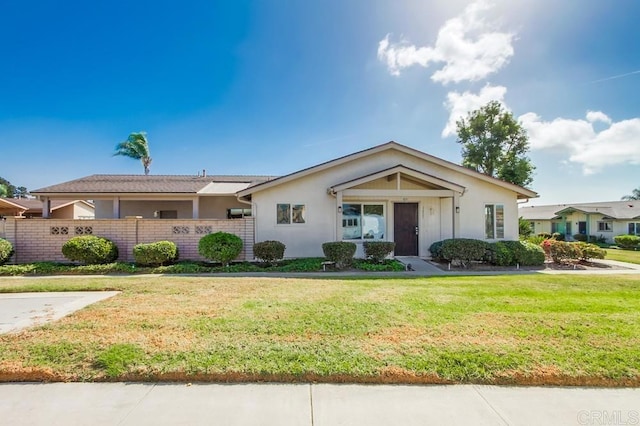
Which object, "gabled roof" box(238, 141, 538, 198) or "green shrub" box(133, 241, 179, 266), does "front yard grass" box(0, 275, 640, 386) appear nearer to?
"green shrub" box(133, 241, 179, 266)

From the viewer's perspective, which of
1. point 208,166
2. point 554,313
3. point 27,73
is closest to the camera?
point 554,313

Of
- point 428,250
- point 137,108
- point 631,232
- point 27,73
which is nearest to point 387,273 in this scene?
point 428,250

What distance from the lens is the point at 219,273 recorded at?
30.3 ft

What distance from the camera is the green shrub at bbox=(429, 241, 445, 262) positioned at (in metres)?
11.3

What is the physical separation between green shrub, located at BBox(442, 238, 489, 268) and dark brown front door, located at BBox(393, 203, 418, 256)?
5.95 ft

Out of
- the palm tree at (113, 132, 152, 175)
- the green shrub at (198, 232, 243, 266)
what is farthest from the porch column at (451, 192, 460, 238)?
the palm tree at (113, 132, 152, 175)

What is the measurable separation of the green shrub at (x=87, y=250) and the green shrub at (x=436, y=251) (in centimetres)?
1267

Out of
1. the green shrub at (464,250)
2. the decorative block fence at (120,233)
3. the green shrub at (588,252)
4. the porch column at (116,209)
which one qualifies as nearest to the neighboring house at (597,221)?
the green shrub at (588,252)

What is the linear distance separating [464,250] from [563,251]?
4871mm

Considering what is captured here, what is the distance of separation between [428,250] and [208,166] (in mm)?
16718

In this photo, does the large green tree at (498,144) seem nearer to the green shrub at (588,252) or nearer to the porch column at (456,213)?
the green shrub at (588,252)

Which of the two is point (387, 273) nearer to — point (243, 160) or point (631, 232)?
point (243, 160)

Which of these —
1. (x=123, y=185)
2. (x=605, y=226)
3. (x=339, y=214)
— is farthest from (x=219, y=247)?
(x=605, y=226)

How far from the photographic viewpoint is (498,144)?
26797 millimetres
